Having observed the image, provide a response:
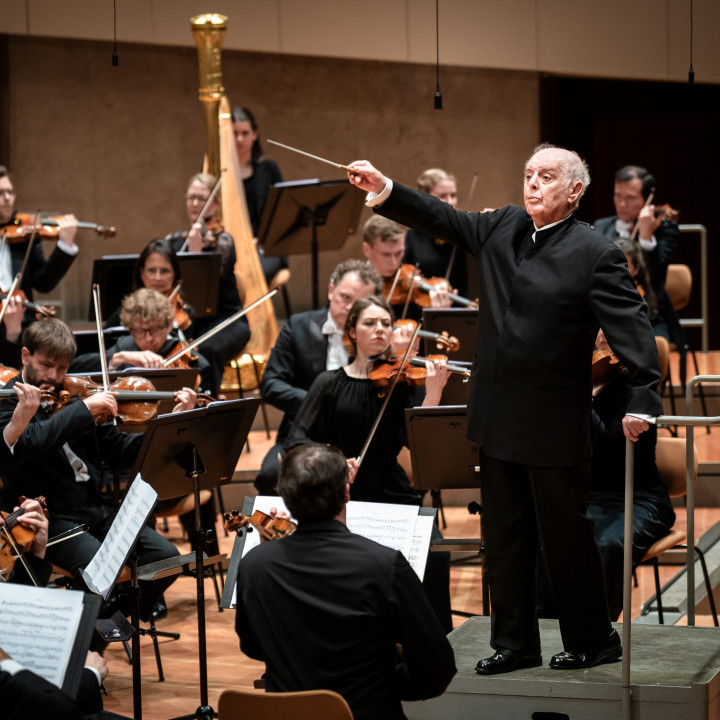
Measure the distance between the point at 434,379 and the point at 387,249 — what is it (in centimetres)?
135

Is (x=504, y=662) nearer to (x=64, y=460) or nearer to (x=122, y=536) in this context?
(x=122, y=536)

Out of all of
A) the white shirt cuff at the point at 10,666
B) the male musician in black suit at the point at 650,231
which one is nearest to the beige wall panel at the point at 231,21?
the male musician in black suit at the point at 650,231

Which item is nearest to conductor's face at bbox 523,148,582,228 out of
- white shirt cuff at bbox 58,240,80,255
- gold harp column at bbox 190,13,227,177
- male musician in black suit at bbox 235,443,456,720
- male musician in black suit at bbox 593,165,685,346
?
male musician in black suit at bbox 235,443,456,720

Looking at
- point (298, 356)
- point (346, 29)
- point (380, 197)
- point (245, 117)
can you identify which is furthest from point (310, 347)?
point (346, 29)

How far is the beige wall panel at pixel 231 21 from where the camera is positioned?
6918 mm

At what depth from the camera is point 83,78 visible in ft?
24.5

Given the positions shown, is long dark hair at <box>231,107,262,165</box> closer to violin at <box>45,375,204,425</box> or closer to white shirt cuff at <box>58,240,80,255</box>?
white shirt cuff at <box>58,240,80,255</box>

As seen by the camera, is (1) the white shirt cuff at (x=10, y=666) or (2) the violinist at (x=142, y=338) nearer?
(1) the white shirt cuff at (x=10, y=666)

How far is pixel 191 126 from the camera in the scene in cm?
773

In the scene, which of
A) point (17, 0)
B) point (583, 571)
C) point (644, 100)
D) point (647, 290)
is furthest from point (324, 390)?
point (644, 100)

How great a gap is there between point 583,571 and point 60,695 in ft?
4.04

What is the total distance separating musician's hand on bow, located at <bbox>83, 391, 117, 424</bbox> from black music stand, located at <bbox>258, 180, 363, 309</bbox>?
1.95 meters

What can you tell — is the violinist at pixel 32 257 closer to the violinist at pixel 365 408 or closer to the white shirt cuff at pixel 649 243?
the violinist at pixel 365 408

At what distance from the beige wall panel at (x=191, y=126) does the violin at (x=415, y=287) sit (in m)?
2.56
